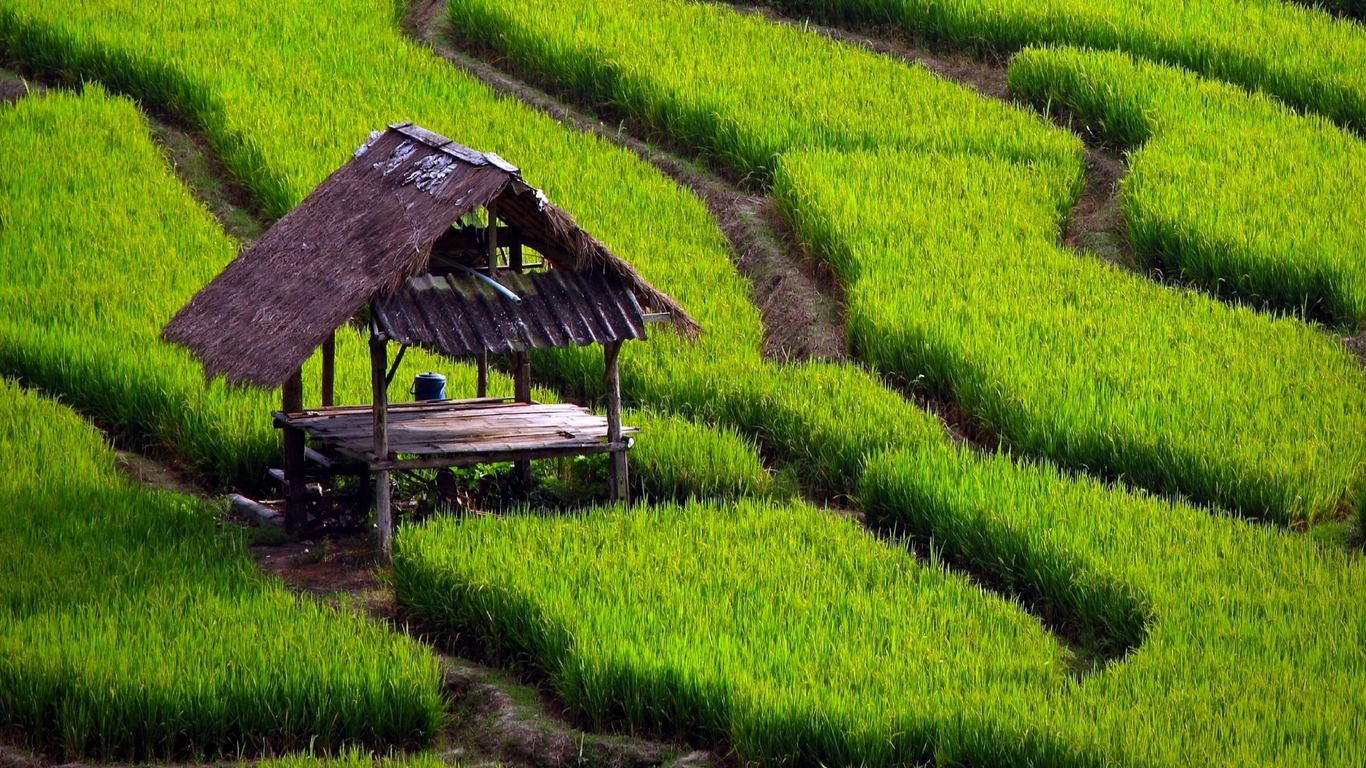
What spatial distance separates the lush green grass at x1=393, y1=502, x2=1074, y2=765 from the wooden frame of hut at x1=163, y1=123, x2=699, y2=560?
520 mm

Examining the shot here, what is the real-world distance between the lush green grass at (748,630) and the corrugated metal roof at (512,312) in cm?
78

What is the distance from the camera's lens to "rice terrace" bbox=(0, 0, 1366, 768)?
213 inches

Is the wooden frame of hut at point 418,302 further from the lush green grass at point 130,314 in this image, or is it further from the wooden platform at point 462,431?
the lush green grass at point 130,314

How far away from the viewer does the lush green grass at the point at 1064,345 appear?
7.50m

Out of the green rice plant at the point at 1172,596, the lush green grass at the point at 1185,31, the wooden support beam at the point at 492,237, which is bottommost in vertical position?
the green rice plant at the point at 1172,596

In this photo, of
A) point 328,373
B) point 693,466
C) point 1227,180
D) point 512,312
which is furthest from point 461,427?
point 1227,180

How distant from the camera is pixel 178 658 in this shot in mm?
5363

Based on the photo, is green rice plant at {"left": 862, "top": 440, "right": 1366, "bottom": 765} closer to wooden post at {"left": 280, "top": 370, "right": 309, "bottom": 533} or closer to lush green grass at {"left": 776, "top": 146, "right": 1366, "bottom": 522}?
lush green grass at {"left": 776, "top": 146, "right": 1366, "bottom": 522}

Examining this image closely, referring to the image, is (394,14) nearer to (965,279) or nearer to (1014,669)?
(965,279)

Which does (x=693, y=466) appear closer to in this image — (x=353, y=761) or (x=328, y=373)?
(x=328, y=373)

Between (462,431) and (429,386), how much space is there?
0.74 metres

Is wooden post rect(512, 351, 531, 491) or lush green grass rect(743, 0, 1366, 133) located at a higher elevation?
lush green grass rect(743, 0, 1366, 133)

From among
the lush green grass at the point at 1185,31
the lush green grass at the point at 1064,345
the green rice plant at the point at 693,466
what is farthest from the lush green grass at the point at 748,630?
the lush green grass at the point at 1185,31

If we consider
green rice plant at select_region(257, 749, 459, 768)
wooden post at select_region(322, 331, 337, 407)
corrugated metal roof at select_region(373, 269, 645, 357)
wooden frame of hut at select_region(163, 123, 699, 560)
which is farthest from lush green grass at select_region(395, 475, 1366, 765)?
wooden post at select_region(322, 331, 337, 407)
